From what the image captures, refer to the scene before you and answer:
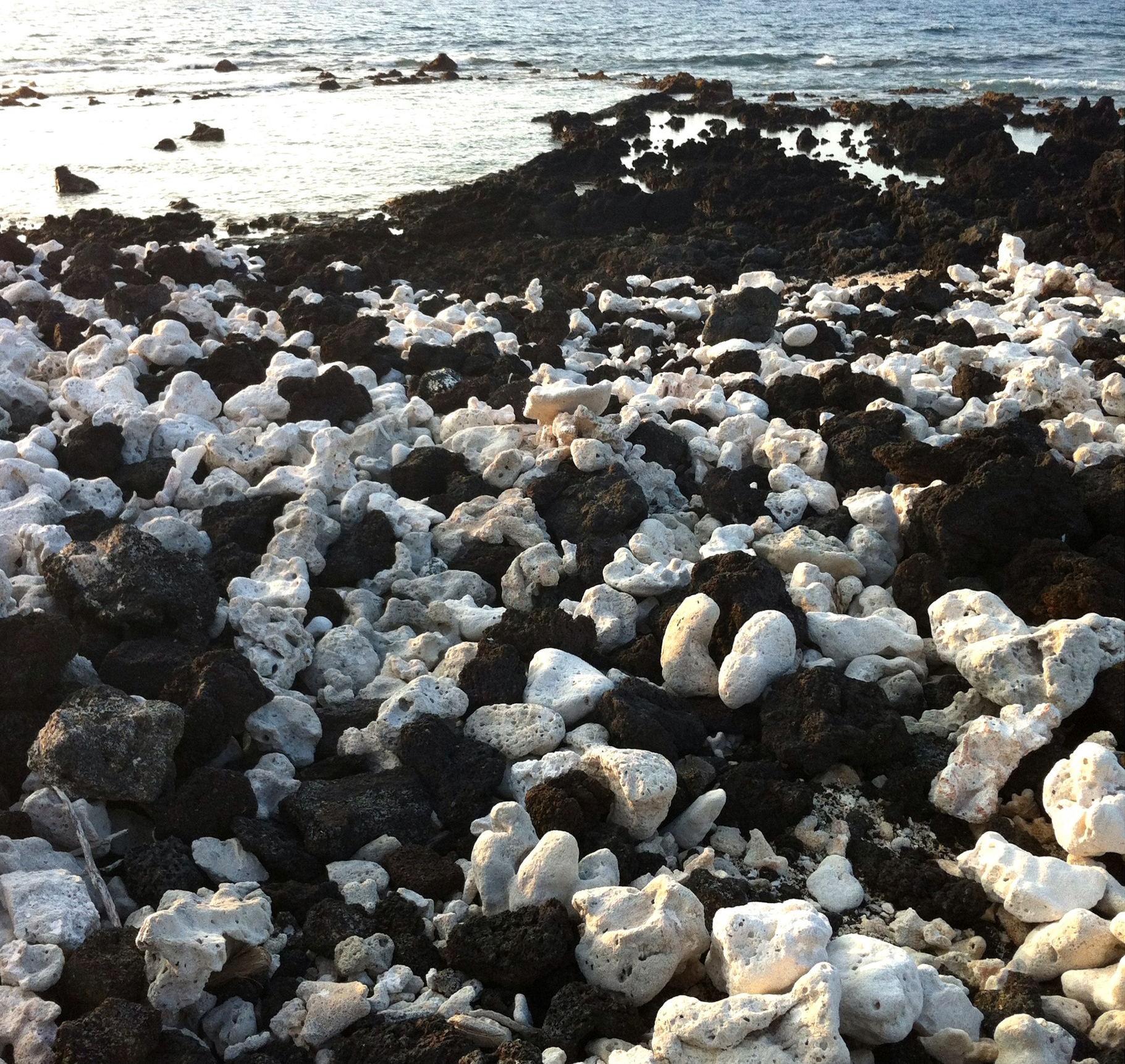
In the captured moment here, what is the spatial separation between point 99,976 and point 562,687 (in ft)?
6.31

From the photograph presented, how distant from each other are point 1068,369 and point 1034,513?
7.17 ft

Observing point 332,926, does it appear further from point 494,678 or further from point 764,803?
point 764,803

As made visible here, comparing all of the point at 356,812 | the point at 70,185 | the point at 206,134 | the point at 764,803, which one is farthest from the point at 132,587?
the point at 206,134

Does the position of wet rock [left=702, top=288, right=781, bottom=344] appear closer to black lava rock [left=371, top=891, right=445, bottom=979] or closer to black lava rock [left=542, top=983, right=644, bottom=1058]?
→ black lava rock [left=371, top=891, right=445, bottom=979]

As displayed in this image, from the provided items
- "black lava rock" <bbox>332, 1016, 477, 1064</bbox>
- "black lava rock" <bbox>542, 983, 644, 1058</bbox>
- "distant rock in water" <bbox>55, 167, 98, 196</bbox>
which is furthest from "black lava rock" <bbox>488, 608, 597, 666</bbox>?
"distant rock in water" <bbox>55, 167, 98, 196</bbox>

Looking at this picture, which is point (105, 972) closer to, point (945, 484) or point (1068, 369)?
point (945, 484)

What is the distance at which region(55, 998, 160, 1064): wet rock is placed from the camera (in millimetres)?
2691

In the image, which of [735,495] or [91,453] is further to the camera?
[91,453]

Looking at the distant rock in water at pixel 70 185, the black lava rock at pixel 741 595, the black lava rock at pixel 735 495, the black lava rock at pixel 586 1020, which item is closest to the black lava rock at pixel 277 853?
the black lava rock at pixel 586 1020

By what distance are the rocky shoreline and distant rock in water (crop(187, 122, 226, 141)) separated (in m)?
11.0

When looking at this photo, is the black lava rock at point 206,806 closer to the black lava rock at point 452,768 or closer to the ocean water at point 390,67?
the black lava rock at point 452,768

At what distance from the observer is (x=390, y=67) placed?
28312 mm

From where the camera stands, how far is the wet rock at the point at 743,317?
844 cm

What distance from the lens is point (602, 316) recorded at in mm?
9258
